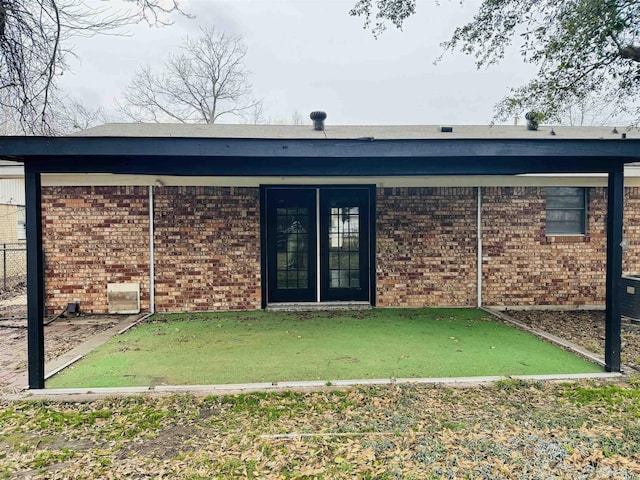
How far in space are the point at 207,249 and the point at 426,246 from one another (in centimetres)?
420

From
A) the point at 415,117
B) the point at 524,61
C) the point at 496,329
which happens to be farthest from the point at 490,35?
the point at 415,117

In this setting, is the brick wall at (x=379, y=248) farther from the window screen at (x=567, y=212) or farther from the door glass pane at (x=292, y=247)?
the door glass pane at (x=292, y=247)

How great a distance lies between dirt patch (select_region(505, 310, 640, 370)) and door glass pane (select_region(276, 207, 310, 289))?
3999 mm

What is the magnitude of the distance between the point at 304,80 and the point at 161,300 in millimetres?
18632

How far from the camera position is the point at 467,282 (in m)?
7.53

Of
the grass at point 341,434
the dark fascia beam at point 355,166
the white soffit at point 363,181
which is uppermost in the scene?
the white soffit at point 363,181

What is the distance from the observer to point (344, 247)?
7.64m

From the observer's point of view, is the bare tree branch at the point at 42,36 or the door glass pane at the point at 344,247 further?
the door glass pane at the point at 344,247

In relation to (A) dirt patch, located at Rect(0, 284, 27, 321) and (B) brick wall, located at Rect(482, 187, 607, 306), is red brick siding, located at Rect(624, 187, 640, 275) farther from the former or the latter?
(A) dirt patch, located at Rect(0, 284, 27, 321)

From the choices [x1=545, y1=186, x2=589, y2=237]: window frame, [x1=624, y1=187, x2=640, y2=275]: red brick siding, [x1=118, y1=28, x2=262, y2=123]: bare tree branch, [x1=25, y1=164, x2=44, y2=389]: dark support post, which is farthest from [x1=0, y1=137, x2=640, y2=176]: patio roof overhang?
[x1=118, y1=28, x2=262, y2=123]: bare tree branch

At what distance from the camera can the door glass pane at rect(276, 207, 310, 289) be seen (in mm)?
7582

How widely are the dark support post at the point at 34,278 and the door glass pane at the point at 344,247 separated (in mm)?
4792

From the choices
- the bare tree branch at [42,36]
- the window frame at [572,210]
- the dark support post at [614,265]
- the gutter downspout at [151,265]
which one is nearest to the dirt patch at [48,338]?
the gutter downspout at [151,265]

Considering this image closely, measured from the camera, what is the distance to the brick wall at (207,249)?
23.6ft
